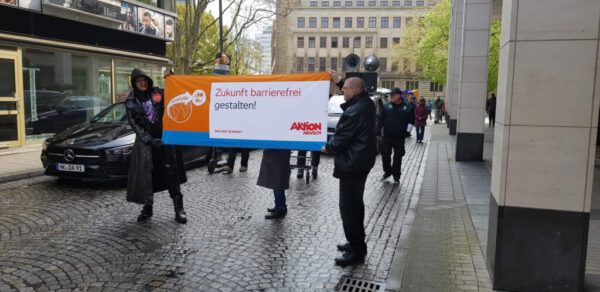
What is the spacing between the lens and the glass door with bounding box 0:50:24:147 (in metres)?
13.3

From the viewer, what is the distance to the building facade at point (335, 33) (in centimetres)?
8975

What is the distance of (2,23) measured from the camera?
1309cm

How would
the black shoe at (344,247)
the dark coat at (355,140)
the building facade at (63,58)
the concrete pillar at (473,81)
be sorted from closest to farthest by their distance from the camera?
the dark coat at (355,140) < the black shoe at (344,247) < the concrete pillar at (473,81) < the building facade at (63,58)

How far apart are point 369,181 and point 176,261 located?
5697 mm

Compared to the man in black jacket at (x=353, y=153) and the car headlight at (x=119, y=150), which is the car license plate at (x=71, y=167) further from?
the man in black jacket at (x=353, y=153)

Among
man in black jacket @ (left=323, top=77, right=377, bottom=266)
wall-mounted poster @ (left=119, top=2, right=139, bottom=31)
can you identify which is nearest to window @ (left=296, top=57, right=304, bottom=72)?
wall-mounted poster @ (left=119, top=2, right=139, bottom=31)

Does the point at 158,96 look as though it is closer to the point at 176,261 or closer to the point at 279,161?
the point at 279,161

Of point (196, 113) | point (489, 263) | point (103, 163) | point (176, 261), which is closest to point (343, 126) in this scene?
point (489, 263)

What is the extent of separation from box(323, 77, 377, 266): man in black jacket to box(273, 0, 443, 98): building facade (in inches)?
3360

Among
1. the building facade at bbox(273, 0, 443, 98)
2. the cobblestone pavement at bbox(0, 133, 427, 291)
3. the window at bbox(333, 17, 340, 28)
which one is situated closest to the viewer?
the cobblestone pavement at bbox(0, 133, 427, 291)

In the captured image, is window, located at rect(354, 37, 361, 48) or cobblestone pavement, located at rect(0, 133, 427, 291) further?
window, located at rect(354, 37, 361, 48)

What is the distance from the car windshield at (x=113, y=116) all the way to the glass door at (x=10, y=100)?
16.8 feet

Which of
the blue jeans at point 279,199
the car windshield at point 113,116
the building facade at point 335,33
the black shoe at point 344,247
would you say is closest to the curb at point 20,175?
the car windshield at point 113,116

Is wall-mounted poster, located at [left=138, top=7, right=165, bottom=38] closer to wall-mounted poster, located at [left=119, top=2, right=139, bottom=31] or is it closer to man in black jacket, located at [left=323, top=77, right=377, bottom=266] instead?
wall-mounted poster, located at [left=119, top=2, right=139, bottom=31]
